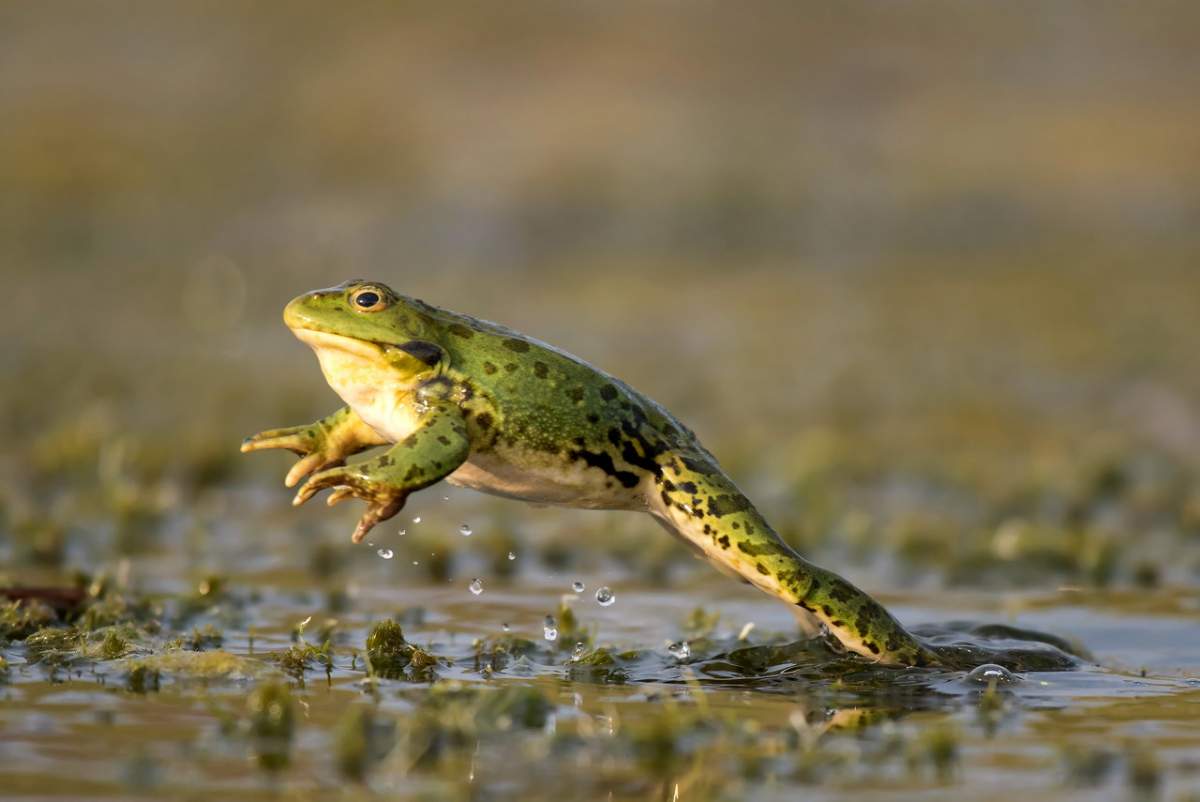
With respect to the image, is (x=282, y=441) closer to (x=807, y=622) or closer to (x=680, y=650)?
(x=680, y=650)

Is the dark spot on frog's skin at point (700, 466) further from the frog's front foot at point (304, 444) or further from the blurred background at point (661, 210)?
the blurred background at point (661, 210)

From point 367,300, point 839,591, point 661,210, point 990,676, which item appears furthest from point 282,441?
point 661,210

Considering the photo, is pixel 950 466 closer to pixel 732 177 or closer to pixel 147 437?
pixel 147 437

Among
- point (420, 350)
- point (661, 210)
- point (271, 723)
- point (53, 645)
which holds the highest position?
point (661, 210)

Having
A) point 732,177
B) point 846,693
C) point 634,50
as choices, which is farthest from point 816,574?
point 634,50

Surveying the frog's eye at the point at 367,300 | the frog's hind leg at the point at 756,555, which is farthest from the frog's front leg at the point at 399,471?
the frog's hind leg at the point at 756,555

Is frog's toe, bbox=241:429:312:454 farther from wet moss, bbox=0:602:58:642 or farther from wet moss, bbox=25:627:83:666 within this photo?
wet moss, bbox=0:602:58:642

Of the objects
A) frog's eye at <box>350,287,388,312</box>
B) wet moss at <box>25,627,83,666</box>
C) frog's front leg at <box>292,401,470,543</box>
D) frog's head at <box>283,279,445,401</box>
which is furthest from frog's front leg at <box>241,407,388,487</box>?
wet moss at <box>25,627,83,666</box>
